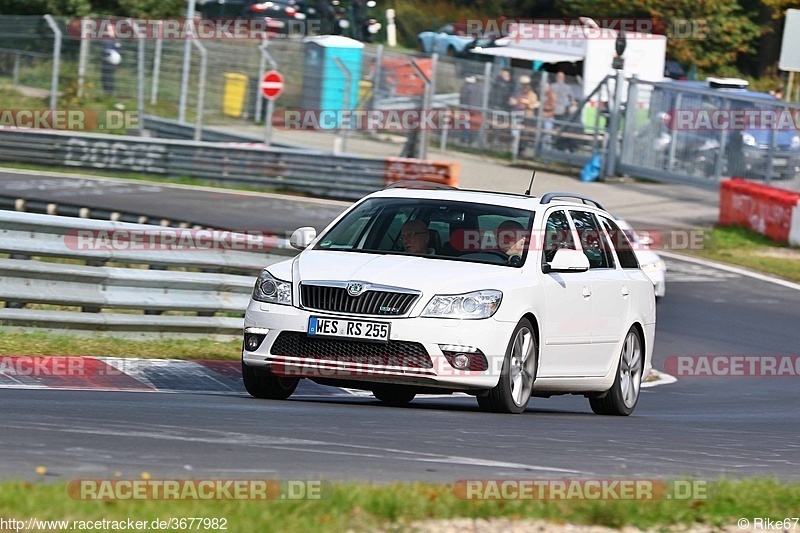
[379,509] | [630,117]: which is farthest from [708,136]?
[379,509]

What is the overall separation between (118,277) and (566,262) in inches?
160

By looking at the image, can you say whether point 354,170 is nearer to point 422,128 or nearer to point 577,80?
point 422,128

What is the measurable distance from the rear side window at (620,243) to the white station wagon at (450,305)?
172mm

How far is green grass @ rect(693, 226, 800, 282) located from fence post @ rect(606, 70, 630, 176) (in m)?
7.06

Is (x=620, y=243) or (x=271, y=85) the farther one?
(x=271, y=85)

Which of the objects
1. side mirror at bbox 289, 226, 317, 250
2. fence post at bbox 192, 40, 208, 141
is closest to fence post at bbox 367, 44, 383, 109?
fence post at bbox 192, 40, 208, 141

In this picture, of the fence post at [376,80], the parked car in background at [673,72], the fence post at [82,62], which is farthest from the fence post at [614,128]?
the fence post at [82,62]

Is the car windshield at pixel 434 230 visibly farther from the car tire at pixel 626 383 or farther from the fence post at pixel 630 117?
the fence post at pixel 630 117

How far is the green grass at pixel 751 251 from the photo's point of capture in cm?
2444

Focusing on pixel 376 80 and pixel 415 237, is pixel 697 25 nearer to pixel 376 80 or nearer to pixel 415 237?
pixel 376 80

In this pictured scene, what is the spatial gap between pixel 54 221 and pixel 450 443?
5.67 metres

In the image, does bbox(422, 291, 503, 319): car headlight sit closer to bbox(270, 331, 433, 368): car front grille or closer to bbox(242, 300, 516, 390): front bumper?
bbox(242, 300, 516, 390): front bumper

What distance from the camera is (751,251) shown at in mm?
26484

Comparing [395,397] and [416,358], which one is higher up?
[416,358]
